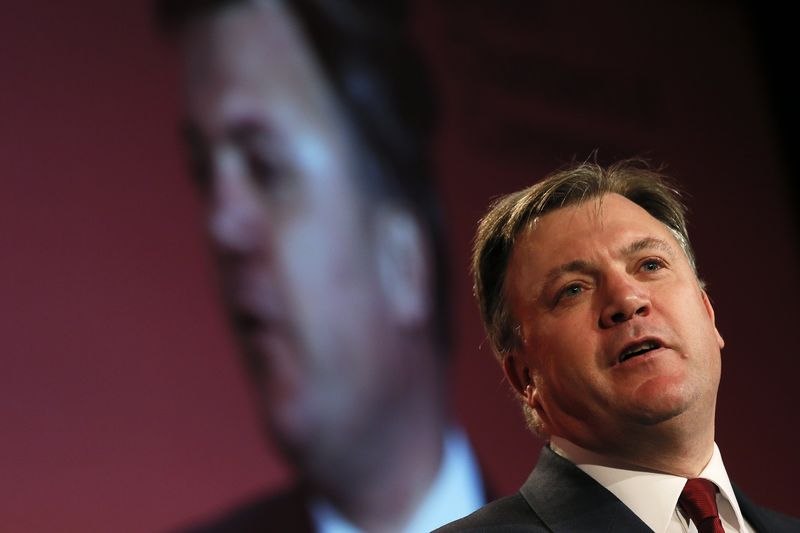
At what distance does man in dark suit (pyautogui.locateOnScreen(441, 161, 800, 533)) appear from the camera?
5.57ft

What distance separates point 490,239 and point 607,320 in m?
0.33

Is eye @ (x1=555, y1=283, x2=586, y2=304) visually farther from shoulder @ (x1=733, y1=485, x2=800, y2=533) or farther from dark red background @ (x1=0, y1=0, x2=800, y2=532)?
dark red background @ (x1=0, y1=0, x2=800, y2=532)

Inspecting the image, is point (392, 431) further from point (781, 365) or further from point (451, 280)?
point (781, 365)

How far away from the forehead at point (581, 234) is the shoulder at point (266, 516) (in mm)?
1408

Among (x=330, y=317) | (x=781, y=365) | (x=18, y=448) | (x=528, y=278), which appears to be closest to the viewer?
(x=528, y=278)

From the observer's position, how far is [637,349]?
68.0 inches

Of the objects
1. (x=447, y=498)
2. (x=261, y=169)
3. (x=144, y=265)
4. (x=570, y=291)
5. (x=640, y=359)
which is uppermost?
(x=261, y=169)

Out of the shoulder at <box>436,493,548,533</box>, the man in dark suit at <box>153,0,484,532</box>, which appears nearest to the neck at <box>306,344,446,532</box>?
the man in dark suit at <box>153,0,484,532</box>

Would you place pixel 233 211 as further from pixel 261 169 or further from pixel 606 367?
pixel 606 367

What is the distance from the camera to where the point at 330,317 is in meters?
3.27

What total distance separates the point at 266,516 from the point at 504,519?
1.46 m

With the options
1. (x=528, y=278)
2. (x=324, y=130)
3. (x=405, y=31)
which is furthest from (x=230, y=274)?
(x=528, y=278)

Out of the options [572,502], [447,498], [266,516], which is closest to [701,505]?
[572,502]

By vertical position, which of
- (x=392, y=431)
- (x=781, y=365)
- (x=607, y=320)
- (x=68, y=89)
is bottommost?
(x=781, y=365)
